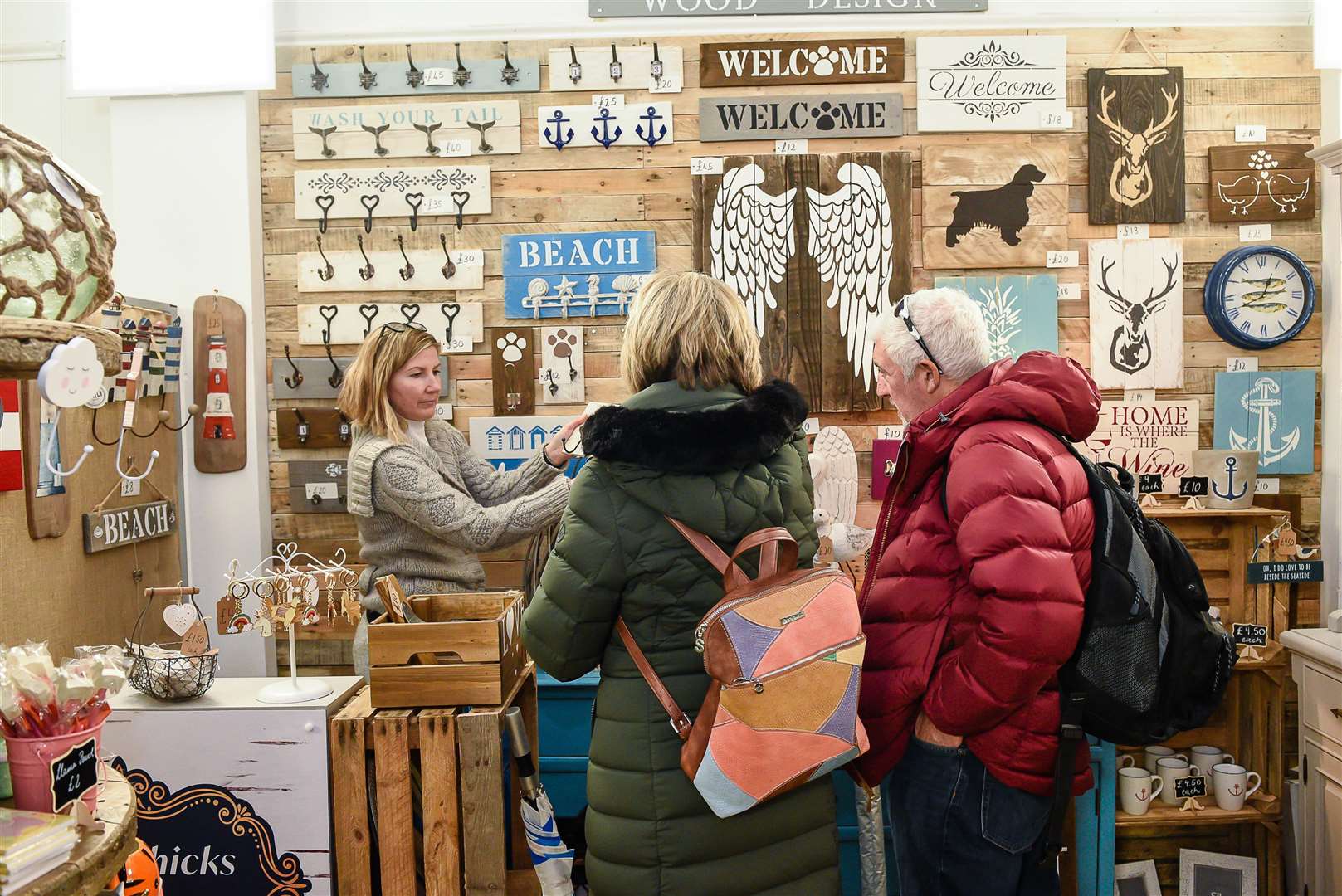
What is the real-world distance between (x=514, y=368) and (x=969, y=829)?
6.91ft

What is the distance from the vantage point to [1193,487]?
319 cm

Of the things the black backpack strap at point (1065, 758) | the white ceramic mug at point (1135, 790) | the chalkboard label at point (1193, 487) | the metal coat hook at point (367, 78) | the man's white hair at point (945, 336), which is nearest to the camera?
the black backpack strap at point (1065, 758)

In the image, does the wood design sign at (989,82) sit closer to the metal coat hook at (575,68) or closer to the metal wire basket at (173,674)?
the metal coat hook at (575,68)

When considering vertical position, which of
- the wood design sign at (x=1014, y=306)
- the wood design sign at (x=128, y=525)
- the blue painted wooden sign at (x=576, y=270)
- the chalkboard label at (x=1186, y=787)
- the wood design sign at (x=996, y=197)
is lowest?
the chalkboard label at (x=1186, y=787)

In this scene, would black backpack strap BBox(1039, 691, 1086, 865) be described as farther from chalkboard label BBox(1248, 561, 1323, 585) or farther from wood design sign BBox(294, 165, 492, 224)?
wood design sign BBox(294, 165, 492, 224)

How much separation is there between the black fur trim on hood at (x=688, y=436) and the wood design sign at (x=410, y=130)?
1.91 meters

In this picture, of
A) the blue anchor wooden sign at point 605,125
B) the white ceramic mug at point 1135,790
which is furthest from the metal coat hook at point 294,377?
the white ceramic mug at point 1135,790

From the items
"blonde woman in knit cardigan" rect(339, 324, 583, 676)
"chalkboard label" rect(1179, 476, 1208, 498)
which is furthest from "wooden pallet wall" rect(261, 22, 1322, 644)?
"blonde woman in knit cardigan" rect(339, 324, 583, 676)

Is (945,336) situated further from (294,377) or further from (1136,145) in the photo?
(294,377)

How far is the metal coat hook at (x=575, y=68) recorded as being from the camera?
10.7ft

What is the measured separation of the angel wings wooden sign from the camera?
128 inches

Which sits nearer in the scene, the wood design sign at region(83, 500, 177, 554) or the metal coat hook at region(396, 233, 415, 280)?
the wood design sign at region(83, 500, 177, 554)

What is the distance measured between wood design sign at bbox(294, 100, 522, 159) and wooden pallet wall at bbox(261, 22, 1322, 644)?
36mm

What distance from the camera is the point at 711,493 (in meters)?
1.70
